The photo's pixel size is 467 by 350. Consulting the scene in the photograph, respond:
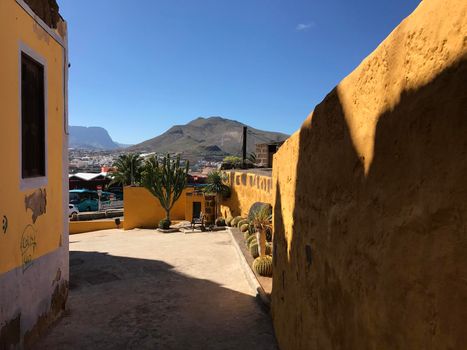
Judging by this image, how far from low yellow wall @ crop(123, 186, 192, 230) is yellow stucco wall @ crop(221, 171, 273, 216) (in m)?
4.42

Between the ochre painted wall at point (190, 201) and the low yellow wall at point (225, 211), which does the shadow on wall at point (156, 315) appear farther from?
the ochre painted wall at point (190, 201)

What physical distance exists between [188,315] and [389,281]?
6.11 metres

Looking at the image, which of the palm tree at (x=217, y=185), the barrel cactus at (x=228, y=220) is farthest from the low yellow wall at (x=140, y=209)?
the barrel cactus at (x=228, y=220)

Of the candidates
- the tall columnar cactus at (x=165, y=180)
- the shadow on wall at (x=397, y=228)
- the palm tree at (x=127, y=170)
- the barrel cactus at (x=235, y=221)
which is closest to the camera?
the shadow on wall at (x=397, y=228)

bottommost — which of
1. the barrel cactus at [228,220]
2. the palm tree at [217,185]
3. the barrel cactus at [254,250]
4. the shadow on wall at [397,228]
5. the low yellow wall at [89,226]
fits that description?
the low yellow wall at [89,226]

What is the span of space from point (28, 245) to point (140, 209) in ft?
63.8

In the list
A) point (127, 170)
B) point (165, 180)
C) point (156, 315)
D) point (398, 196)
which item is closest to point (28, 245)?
point (156, 315)

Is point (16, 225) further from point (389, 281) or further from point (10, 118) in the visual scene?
point (389, 281)

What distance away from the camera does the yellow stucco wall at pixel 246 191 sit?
687 inches

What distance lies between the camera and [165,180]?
77.9ft

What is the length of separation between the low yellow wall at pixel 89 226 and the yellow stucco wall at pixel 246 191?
7.53m

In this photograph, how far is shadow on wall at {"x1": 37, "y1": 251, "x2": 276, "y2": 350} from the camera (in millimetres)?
6332

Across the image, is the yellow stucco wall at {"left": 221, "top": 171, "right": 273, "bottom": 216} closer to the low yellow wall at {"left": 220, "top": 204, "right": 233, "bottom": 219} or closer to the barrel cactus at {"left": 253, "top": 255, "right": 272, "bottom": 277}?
the low yellow wall at {"left": 220, "top": 204, "right": 233, "bottom": 219}

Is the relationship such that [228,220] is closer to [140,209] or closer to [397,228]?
[140,209]
